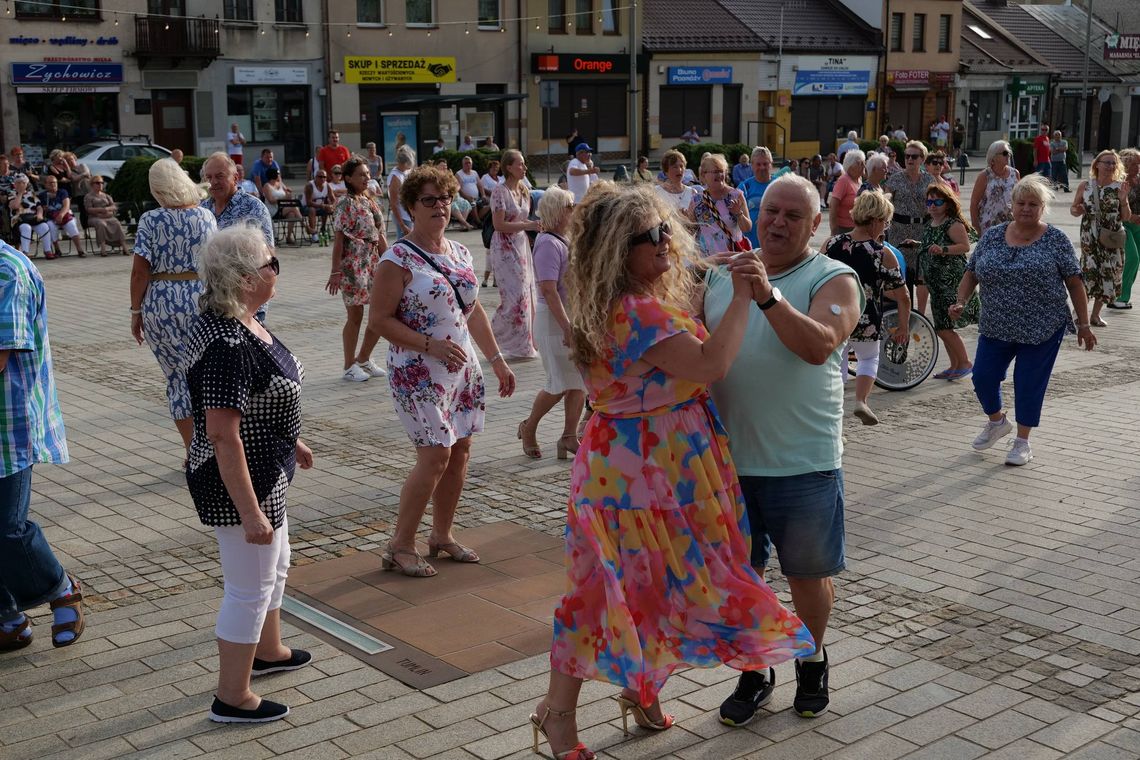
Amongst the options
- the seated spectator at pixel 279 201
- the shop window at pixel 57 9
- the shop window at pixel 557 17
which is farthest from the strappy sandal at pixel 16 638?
the shop window at pixel 557 17

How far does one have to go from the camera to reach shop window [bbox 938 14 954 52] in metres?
55.5

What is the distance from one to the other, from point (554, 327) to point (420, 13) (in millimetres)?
35162

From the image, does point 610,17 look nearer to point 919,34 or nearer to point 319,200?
point 919,34

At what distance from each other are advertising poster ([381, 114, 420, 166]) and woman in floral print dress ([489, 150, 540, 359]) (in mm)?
28360

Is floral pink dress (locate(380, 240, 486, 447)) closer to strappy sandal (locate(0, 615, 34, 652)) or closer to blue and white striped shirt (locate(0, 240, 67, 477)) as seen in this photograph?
blue and white striped shirt (locate(0, 240, 67, 477))

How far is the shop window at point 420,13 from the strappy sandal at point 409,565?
3689cm

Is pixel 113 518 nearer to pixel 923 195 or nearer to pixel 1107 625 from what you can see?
pixel 1107 625

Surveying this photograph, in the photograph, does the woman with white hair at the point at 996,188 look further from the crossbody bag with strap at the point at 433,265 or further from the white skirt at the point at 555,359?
the crossbody bag with strap at the point at 433,265

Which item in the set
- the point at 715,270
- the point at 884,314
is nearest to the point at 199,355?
the point at 715,270

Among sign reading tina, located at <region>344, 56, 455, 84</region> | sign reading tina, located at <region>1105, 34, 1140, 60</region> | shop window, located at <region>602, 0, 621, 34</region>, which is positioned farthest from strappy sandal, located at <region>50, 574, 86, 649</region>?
sign reading tina, located at <region>1105, 34, 1140, 60</region>

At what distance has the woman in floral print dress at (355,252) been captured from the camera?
10945 millimetres

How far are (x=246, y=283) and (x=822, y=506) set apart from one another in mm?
2008

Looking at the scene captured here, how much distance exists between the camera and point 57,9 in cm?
3391

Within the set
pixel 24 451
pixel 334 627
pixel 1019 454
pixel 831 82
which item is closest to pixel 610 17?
pixel 831 82
